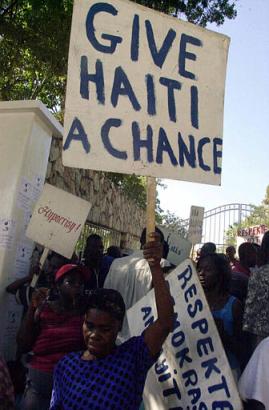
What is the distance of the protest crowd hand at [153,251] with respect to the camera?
6.77 feet

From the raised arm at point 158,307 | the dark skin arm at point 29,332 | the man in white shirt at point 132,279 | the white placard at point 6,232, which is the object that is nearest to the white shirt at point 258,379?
the raised arm at point 158,307

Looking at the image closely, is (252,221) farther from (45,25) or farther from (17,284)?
(17,284)

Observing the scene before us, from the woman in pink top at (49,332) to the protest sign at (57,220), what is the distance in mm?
711

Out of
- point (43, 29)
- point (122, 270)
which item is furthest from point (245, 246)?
point (43, 29)

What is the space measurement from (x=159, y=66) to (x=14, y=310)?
268cm

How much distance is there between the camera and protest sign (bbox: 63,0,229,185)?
7.13 feet

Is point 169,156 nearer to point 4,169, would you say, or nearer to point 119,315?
point 119,315

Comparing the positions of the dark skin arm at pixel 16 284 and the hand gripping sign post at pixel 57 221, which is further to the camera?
the dark skin arm at pixel 16 284

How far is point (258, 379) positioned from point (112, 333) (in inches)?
25.5

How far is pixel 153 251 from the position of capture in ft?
6.81

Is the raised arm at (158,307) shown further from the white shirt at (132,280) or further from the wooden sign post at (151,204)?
the white shirt at (132,280)

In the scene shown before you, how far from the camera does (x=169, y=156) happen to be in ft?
7.41

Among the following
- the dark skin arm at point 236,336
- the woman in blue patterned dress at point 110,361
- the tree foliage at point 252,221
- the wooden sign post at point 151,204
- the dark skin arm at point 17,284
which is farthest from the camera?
the tree foliage at point 252,221

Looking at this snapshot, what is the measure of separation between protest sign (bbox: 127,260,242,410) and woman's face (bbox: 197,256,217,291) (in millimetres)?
413
